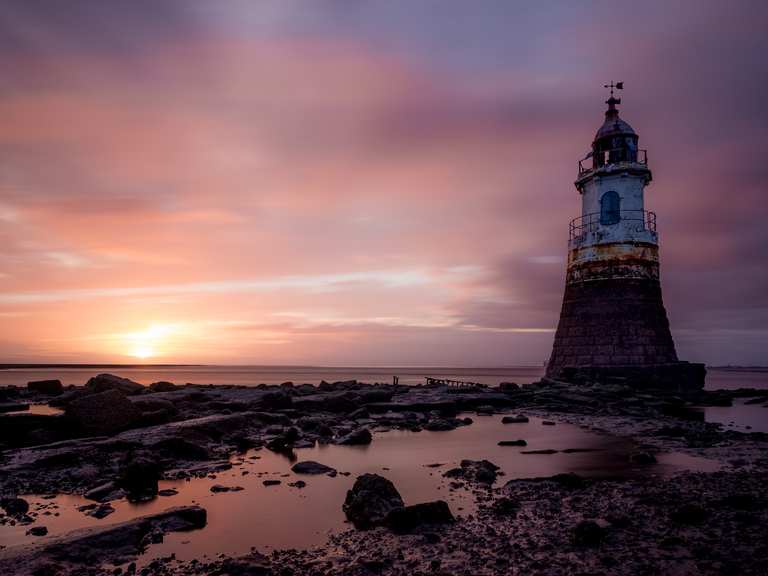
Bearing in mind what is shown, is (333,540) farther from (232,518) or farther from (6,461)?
(6,461)

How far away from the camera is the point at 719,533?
269 inches

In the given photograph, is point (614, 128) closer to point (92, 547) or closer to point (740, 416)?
point (740, 416)

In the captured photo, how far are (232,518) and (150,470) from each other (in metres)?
2.87

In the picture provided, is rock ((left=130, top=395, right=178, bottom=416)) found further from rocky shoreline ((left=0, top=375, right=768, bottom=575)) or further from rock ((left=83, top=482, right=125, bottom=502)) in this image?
rock ((left=83, top=482, right=125, bottom=502))

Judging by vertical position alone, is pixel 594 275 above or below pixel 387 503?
above

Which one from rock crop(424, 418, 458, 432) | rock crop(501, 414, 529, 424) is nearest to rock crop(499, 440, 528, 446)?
rock crop(424, 418, 458, 432)

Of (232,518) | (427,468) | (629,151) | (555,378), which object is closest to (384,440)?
(427,468)

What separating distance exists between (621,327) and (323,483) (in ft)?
87.2

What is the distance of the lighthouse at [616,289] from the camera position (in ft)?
102

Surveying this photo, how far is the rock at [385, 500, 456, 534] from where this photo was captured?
738cm

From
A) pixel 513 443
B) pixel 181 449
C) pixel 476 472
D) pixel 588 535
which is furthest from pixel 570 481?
pixel 181 449

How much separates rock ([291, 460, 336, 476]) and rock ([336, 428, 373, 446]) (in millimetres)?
3609

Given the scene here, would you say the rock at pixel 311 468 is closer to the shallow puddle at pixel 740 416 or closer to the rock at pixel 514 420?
the rock at pixel 514 420

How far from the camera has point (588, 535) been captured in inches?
262
